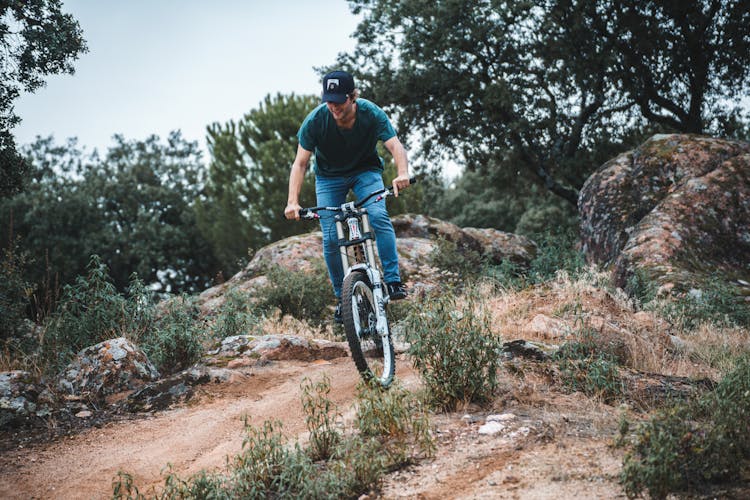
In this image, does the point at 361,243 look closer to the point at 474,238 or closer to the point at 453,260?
the point at 453,260

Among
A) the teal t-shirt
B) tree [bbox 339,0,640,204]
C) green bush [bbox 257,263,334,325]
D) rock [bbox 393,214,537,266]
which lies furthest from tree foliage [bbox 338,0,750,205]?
the teal t-shirt

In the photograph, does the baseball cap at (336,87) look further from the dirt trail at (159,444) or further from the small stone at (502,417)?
the small stone at (502,417)

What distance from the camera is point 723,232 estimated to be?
9.34 meters

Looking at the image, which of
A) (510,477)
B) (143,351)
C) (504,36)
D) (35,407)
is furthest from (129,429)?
(504,36)

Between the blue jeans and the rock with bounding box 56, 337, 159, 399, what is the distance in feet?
6.80

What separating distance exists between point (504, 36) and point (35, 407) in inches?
547

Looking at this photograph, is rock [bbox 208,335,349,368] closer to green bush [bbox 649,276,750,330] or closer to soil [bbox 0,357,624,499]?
soil [bbox 0,357,624,499]

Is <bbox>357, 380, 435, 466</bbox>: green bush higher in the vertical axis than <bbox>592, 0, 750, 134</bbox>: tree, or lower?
lower

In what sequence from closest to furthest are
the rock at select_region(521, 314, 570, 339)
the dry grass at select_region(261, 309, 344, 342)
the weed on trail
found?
the weed on trail < the rock at select_region(521, 314, 570, 339) < the dry grass at select_region(261, 309, 344, 342)

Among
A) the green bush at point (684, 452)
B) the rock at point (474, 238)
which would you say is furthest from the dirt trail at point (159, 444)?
the rock at point (474, 238)

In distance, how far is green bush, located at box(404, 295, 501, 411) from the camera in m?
4.14

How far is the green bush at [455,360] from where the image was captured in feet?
13.6

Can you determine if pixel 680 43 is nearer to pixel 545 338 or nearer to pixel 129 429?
pixel 545 338

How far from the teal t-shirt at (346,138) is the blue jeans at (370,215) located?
0.09 m
